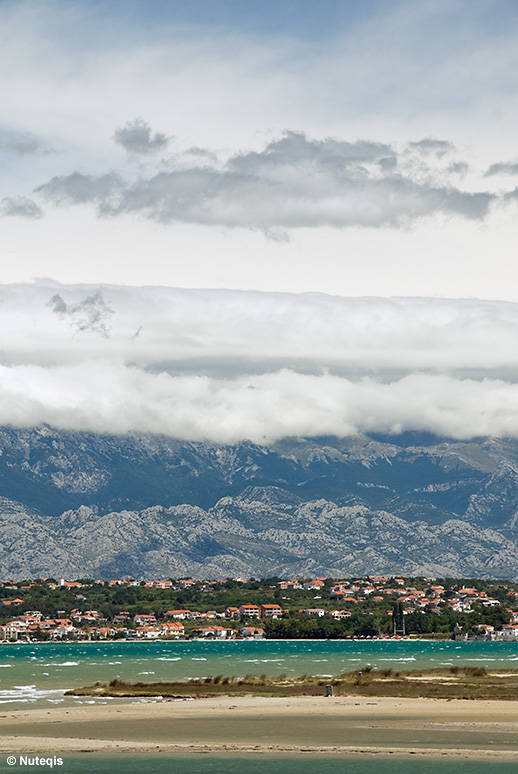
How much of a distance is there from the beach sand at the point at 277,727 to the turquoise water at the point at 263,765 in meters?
1.94

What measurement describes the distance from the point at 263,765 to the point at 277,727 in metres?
13.4

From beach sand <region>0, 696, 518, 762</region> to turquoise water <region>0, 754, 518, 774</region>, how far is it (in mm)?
1939

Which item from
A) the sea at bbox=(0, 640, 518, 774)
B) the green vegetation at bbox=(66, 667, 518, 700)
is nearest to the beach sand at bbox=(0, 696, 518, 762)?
the sea at bbox=(0, 640, 518, 774)

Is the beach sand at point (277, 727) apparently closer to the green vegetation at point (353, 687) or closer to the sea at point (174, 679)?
the sea at point (174, 679)

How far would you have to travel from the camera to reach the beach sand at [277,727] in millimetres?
55625

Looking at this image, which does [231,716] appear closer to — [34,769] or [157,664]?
[34,769]

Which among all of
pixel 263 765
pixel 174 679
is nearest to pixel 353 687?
pixel 174 679

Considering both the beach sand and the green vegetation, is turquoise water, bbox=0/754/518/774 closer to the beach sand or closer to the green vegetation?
the beach sand

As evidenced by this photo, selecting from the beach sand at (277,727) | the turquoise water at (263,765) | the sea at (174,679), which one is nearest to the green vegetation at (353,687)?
the beach sand at (277,727)

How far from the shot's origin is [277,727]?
211 feet

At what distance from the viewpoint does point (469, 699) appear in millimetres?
79500

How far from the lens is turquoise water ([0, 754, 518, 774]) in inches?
1914

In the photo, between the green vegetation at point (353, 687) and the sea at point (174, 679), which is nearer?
the sea at point (174, 679)

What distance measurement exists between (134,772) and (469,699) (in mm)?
37599
